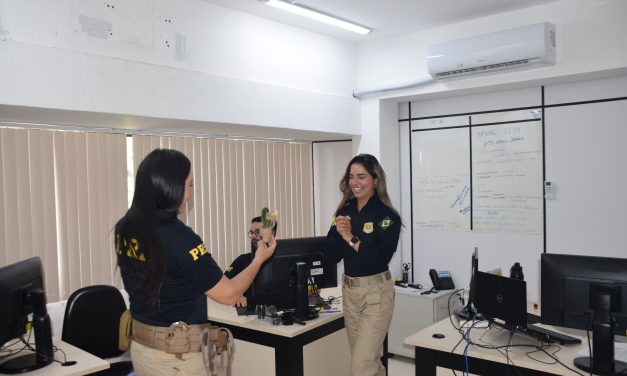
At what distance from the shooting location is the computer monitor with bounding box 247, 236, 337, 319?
3.04 metres

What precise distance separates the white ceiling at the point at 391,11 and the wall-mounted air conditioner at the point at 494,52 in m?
0.21

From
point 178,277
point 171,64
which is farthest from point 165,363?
point 171,64

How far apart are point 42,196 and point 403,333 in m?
3.18

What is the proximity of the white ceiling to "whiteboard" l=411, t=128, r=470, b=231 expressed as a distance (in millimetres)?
1065

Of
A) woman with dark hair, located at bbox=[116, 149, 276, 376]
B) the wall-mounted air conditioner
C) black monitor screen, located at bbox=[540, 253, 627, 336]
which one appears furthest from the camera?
the wall-mounted air conditioner

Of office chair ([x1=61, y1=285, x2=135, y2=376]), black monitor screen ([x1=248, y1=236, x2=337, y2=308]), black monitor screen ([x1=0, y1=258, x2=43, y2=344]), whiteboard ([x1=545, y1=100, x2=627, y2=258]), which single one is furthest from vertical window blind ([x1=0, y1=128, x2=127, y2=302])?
whiteboard ([x1=545, y1=100, x2=627, y2=258])

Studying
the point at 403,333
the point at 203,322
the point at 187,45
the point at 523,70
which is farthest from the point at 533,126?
the point at 203,322

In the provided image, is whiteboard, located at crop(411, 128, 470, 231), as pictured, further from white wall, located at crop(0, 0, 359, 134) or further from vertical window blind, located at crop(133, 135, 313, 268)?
vertical window blind, located at crop(133, 135, 313, 268)

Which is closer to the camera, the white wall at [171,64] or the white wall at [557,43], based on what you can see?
the white wall at [171,64]

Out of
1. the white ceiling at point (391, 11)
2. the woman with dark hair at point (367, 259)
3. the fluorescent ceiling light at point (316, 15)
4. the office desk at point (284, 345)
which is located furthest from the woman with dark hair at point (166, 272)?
the white ceiling at point (391, 11)

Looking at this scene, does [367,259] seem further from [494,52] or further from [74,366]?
[494,52]

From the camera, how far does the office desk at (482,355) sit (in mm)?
2355

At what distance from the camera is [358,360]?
2916 mm

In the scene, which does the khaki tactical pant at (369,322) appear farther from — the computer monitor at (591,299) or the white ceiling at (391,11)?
the white ceiling at (391,11)
